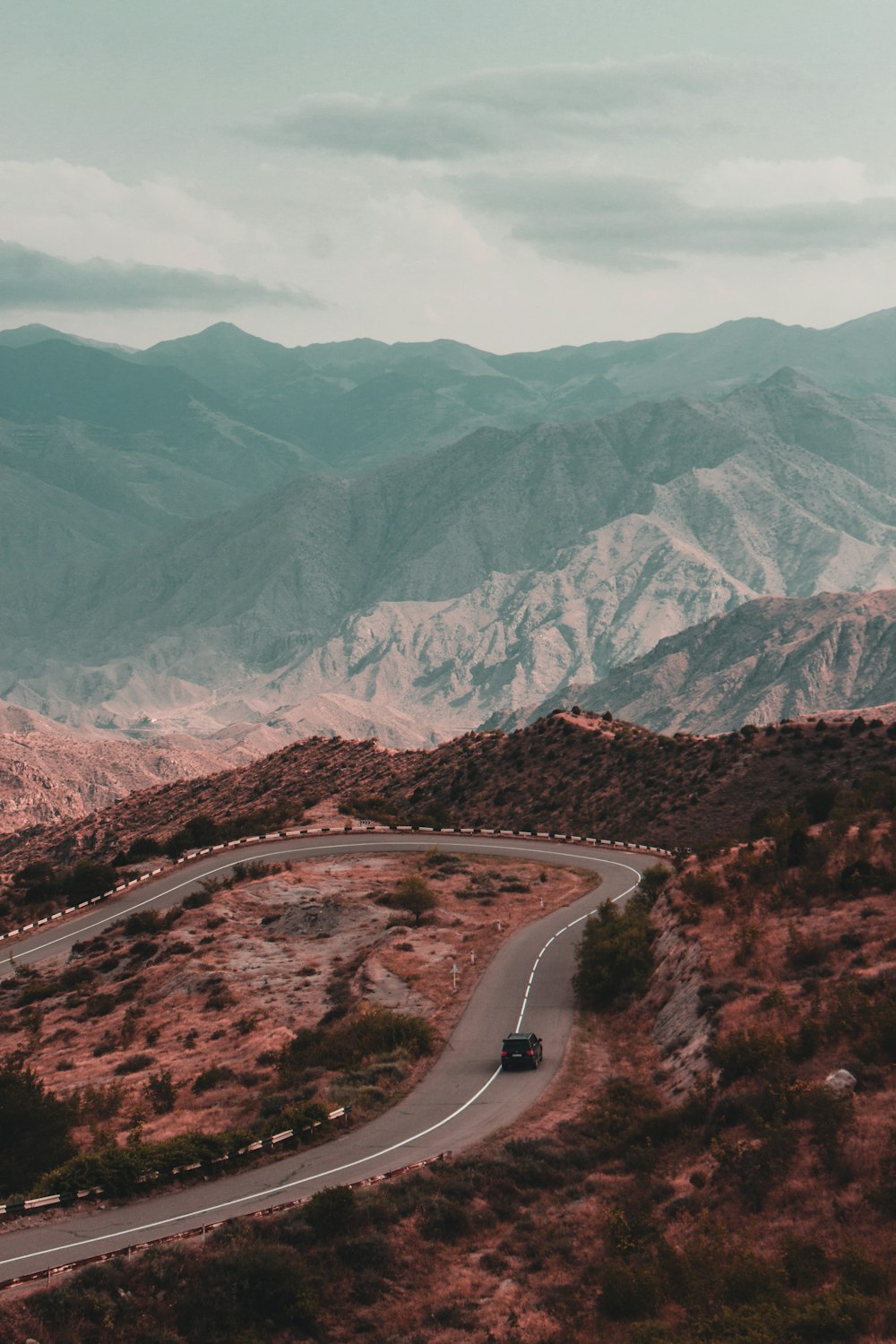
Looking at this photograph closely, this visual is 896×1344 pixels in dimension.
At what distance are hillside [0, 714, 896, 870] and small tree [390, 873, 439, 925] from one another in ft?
55.5

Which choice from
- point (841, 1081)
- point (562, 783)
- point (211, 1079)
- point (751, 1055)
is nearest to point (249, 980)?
point (211, 1079)

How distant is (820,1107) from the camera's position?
25.2 meters

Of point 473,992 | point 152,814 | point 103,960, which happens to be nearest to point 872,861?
point 473,992

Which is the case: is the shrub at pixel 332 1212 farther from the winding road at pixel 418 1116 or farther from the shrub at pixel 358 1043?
the shrub at pixel 358 1043

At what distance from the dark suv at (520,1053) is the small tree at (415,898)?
2015 centimetres

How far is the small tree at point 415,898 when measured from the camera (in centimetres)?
5731

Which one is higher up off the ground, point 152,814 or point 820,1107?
point 820,1107

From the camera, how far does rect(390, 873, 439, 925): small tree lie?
5731 centimetres

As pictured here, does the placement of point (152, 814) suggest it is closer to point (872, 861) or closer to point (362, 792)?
point (362, 792)

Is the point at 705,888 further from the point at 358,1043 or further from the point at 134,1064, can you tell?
the point at 134,1064

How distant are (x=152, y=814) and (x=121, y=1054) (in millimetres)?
82356

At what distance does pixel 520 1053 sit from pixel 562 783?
58540 millimetres

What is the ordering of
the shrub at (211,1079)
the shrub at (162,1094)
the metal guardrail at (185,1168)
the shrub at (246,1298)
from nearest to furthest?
1. the shrub at (246,1298)
2. the metal guardrail at (185,1168)
3. the shrub at (162,1094)
4. the shrub at (211,1079)

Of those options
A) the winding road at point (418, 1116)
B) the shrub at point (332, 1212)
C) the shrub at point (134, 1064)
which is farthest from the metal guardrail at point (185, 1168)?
the shrub at point (134, 1064)
